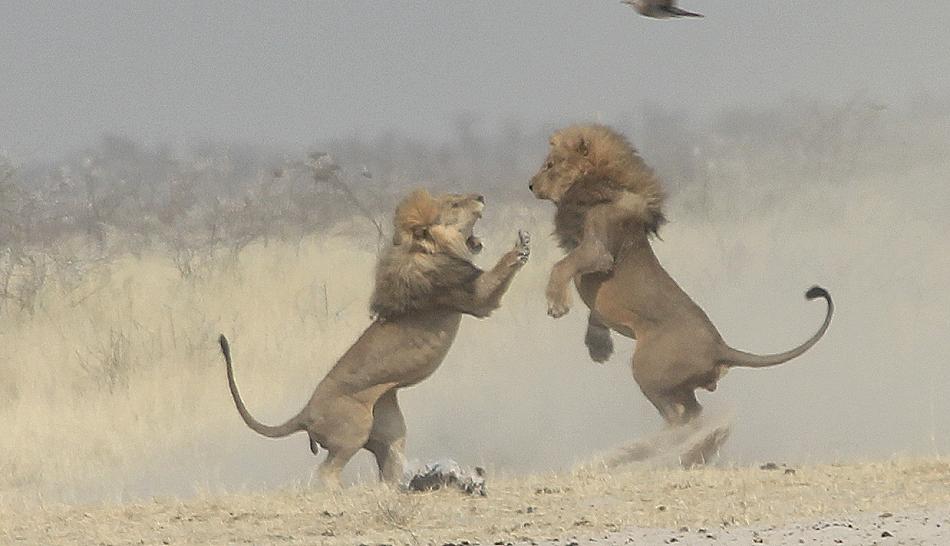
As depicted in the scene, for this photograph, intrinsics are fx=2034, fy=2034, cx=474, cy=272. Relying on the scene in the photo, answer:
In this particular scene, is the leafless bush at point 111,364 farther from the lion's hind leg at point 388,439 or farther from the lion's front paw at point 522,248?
the lion's front paw at point 522,248

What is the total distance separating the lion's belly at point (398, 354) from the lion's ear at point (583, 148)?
1178 mm

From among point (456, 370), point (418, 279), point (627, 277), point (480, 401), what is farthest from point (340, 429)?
point (456, 370)

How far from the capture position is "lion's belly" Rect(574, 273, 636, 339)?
11.1 m

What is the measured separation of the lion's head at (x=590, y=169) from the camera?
36.6 ft

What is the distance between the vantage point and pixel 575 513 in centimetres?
901

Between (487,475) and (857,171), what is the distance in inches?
603

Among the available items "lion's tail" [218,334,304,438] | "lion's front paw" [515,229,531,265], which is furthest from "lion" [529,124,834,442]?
"lion's tail" [218,334,304,438]

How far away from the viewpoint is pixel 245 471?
12.3 metres

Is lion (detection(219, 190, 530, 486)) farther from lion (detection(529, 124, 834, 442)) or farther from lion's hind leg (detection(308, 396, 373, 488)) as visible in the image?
lion (detection(529, 124, 834, 442))

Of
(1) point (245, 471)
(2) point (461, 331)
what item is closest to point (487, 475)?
(1) point (245, 471)

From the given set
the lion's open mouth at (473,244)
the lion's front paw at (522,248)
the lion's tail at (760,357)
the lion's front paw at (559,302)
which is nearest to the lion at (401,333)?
the lion's front paw at (522,248)

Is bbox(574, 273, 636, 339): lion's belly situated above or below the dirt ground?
above

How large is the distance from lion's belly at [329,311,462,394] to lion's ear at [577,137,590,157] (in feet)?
3.86

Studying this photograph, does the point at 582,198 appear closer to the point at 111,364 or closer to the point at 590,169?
the point at 590,169
